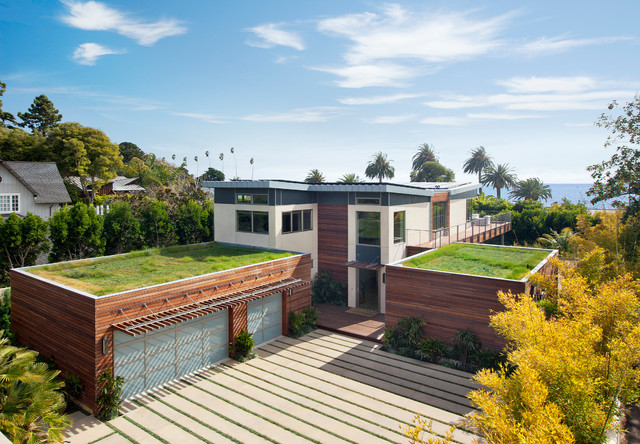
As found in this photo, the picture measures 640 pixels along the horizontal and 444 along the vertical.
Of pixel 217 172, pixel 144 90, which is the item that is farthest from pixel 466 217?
pixel 217 172

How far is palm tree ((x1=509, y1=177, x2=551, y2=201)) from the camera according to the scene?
52562 mm

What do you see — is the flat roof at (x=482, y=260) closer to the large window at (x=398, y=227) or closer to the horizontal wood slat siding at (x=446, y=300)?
the horizontal wood slat siding at (x=446, y=300)

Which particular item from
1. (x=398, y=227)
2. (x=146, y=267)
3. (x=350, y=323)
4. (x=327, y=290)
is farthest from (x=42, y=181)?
(x=398, y=227)

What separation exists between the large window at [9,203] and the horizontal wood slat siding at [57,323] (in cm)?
2193

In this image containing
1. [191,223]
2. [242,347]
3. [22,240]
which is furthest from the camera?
[191,223]

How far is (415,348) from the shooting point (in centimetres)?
1488

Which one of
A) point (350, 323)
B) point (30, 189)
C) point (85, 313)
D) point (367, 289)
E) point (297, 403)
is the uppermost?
point (30, 189)

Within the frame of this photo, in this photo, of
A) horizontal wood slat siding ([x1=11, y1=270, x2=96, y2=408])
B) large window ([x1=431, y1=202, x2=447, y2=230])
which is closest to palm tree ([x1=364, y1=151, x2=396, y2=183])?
large window ([x1=431, y1=202, x2=447, y2=230])

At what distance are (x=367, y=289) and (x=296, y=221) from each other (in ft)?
17.0

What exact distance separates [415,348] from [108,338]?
34.3 feet

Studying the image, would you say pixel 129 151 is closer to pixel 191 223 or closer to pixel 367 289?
pixel 191 223

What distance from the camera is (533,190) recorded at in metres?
52.6

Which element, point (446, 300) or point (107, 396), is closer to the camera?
point (107, 396)

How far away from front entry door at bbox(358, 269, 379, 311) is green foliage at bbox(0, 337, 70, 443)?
45.9ft
